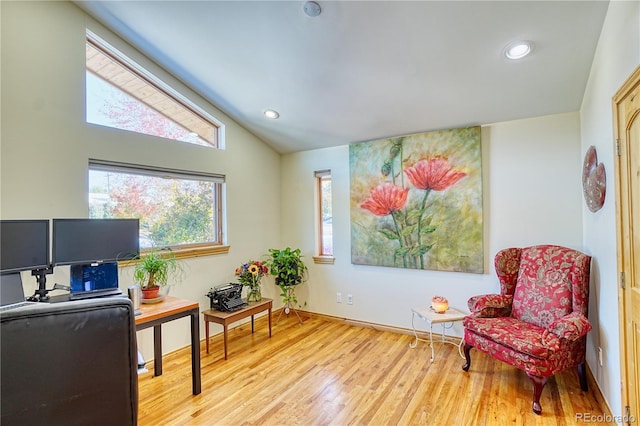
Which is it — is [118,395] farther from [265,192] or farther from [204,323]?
[265,192]

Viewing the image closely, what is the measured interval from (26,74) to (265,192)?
99.1 inches

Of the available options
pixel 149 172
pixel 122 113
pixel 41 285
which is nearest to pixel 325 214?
pixel 149 172

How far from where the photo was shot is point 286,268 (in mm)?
3904

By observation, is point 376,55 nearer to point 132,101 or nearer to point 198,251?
point 132,101

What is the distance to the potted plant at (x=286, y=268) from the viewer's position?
3914 mm

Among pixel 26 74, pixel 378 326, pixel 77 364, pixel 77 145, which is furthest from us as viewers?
pixel 378 326

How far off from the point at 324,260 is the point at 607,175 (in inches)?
113

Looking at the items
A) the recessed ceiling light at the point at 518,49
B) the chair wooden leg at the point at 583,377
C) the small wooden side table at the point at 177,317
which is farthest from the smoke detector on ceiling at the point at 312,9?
the chair wooden leg at the point at 583,377

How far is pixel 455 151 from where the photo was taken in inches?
125

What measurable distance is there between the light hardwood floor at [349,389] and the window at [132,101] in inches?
87.8

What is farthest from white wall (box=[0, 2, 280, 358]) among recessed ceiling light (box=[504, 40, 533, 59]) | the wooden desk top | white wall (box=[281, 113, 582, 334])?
recessed ceiling light (box=[504, 40, 533, 59])

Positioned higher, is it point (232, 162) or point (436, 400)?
point (232, 162)

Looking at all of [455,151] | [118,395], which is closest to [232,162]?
[455,151]

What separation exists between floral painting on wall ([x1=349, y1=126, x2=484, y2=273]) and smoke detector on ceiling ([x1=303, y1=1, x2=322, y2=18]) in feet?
5.81
